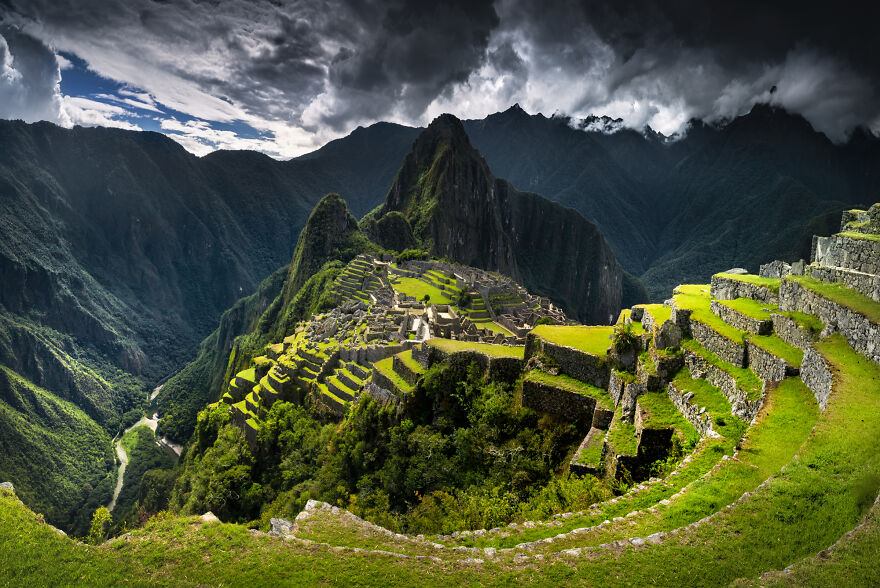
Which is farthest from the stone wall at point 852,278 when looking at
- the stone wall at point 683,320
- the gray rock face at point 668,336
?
the gray rock face at point 668,336

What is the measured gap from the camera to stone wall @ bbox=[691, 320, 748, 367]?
32.6ft

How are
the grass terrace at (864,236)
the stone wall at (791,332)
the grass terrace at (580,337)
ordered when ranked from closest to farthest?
the stone wall at (791,332), the grass terrace at (864,236), the grass terrace at (580,337)

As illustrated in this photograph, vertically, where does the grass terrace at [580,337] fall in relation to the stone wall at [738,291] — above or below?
below

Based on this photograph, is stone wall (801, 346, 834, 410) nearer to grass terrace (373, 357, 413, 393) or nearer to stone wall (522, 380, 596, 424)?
stone wall (522, 380, 596, 424)

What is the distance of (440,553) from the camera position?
23.7ft

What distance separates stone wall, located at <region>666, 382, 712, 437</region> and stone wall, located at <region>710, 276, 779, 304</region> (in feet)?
13.5

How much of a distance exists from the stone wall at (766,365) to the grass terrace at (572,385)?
3.58 m

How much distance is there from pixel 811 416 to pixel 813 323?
9.93ft

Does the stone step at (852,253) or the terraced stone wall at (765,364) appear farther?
the stone step at (852,253)

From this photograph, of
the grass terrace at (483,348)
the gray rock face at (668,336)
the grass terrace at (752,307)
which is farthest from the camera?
the grass terrace at (483,348)

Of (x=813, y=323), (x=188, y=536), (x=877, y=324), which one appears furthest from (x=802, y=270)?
(x=188, y=536)

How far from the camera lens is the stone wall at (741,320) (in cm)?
1040

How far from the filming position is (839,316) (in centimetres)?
884

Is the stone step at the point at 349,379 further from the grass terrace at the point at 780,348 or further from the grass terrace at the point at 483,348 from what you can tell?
the grass terrace at the point at 780,348
